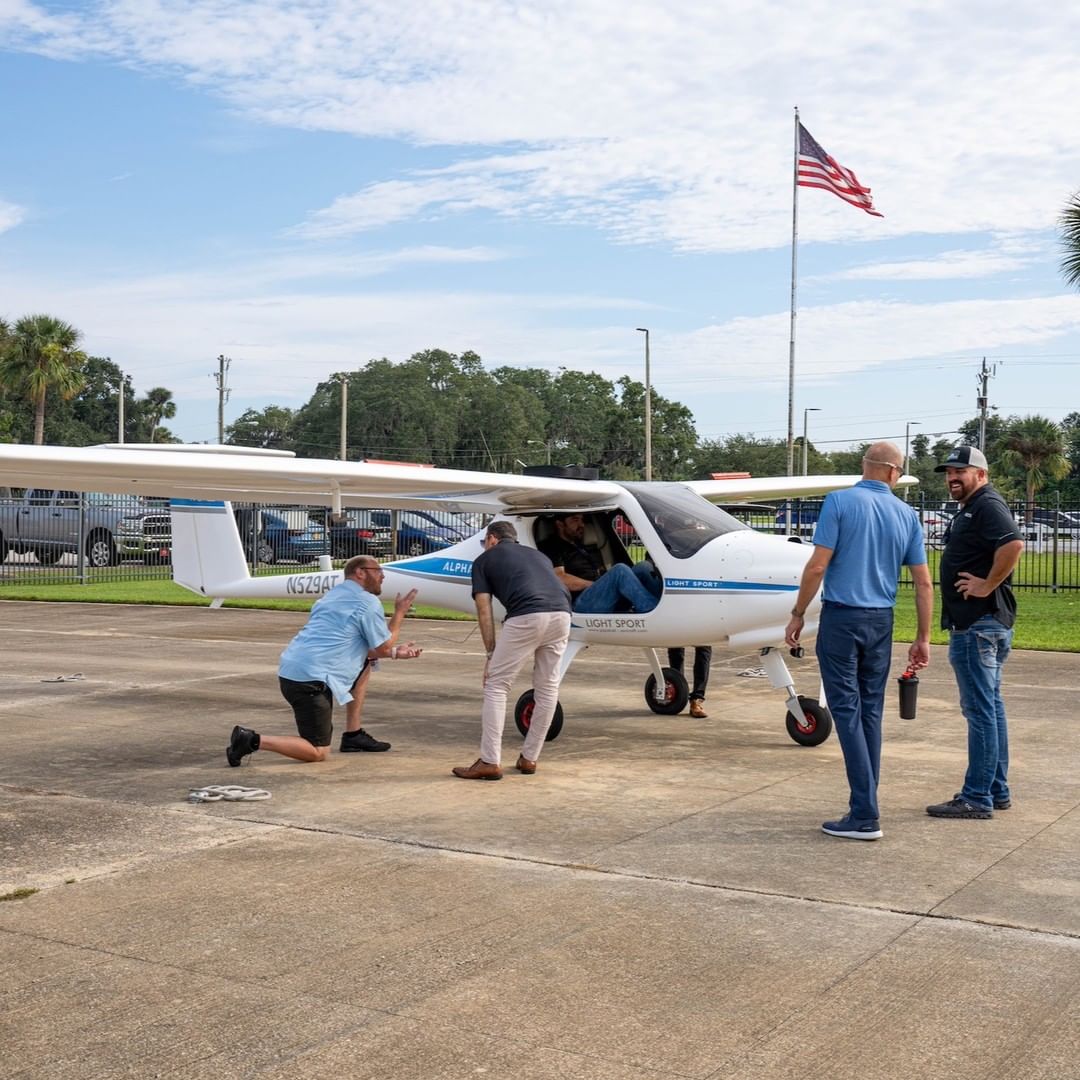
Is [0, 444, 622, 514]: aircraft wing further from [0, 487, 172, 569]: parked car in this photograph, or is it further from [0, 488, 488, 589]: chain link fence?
[0, 487, 172, 569]: parked car

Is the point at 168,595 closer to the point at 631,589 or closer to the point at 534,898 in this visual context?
the point at 631,589

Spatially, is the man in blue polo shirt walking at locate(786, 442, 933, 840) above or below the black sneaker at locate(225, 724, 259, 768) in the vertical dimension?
above

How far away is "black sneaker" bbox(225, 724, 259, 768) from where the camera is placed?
8211 millimetres

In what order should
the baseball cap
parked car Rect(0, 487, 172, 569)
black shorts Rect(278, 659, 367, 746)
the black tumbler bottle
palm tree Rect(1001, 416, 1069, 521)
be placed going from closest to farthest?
the baseball cap
the black tumbler bottle
black shorts Rect(278, 659, 367, 746)
parked car Rect(0, 487, 172, 569)
palm tree Rect(1001, 416, 1069, 521)

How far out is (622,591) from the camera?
9781mm

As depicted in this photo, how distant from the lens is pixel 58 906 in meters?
5.34

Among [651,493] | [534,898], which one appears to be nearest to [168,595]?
[651,493]

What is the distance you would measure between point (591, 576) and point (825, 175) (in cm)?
2091

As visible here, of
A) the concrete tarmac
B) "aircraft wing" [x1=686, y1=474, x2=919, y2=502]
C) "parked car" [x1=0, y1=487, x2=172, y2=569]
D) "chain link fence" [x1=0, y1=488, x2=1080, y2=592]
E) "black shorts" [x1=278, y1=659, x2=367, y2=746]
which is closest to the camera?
the concrete tarmac

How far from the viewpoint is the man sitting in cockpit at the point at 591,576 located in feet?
32.0

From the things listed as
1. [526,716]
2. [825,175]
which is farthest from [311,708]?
[825,175]

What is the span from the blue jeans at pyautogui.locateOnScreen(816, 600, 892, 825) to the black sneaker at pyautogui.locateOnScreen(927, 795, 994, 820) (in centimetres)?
57

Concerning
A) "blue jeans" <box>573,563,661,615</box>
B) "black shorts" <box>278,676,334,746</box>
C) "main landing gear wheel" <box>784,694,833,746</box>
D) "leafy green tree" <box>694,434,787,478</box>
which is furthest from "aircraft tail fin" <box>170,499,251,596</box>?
"leafy green tree" <box>694,434,787,478</box>

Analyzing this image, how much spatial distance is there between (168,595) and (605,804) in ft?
65.4
